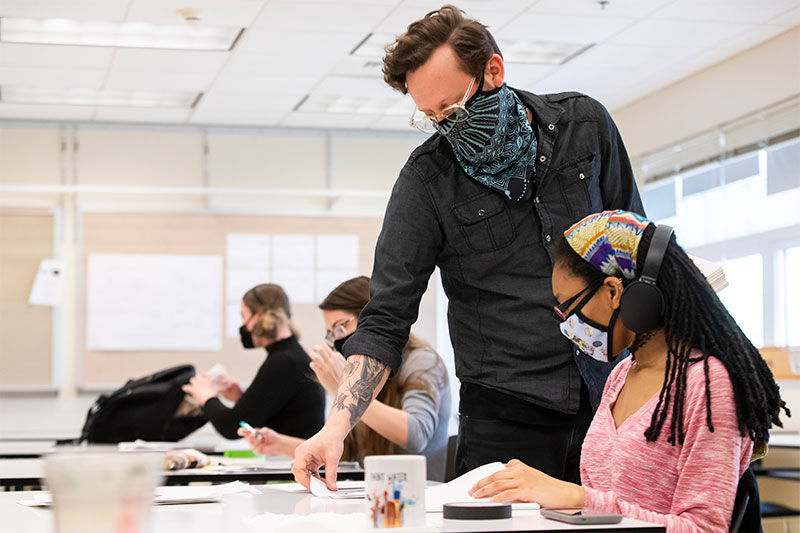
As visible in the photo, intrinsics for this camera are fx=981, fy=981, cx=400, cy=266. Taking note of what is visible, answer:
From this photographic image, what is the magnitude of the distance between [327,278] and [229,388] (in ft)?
9.64

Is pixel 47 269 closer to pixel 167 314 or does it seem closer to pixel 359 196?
pixel 167 314

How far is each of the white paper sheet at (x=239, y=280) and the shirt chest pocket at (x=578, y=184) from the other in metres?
5.28

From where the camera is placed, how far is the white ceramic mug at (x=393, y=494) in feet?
3.73

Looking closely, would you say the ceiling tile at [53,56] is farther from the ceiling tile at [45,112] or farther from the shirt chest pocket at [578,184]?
the shirt chest pocket at [578,184]

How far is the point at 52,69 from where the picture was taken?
5812 millimetres

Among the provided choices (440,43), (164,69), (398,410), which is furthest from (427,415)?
(164,69)

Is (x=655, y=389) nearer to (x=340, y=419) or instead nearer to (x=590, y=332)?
(x=590, y=332)

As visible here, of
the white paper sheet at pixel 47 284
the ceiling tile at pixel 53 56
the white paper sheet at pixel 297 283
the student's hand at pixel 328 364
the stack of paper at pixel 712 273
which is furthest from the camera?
the white paper sheet at pixel 297 283

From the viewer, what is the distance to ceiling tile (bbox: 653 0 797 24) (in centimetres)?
490

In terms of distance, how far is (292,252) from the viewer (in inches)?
284

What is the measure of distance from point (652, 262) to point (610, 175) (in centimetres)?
60

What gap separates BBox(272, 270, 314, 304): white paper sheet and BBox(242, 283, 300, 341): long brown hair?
2.91m

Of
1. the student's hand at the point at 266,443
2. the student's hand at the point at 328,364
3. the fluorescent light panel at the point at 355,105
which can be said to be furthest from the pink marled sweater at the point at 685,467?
the fluorescent light panel at the point at 355,105

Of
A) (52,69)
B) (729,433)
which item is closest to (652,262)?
(729,433)
